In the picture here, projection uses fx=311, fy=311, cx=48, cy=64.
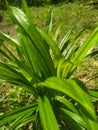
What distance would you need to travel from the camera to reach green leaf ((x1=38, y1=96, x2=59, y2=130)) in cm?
222

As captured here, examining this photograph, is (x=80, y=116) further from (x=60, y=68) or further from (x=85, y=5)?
(x=85, y=5)

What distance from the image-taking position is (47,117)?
7.60 ft

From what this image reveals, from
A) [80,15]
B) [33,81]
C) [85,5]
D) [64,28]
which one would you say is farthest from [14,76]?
[85,5]

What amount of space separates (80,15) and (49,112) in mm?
4983

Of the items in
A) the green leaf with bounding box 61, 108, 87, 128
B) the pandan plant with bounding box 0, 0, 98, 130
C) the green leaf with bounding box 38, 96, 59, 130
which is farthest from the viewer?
the green leaf with bounding box 61, 108, 87, 128

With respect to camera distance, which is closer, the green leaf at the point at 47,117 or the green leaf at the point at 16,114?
the green leaf at the point at 47,117

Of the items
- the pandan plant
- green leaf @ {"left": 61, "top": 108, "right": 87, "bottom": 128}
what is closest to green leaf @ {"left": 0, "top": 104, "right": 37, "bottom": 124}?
the pandan plant

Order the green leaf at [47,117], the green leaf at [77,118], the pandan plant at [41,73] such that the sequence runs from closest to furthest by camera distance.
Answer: the green leaf at [47,117] < the pandan plant at [41,73] < the green leaf at [77,118]

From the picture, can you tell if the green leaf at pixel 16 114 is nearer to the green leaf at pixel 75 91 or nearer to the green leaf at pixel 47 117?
the green leaf at pixel 47 117

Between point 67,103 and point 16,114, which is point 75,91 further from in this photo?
point 16,114

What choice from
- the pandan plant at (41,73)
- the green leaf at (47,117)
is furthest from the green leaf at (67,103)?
the green leaf at (47,117)

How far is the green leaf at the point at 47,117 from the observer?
222 cm

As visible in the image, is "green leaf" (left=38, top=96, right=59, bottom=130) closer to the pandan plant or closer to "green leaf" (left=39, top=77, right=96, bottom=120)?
the pandan plant

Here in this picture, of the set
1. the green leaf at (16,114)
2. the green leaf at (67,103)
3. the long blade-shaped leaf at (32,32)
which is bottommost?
the green leaf at (67,103)
